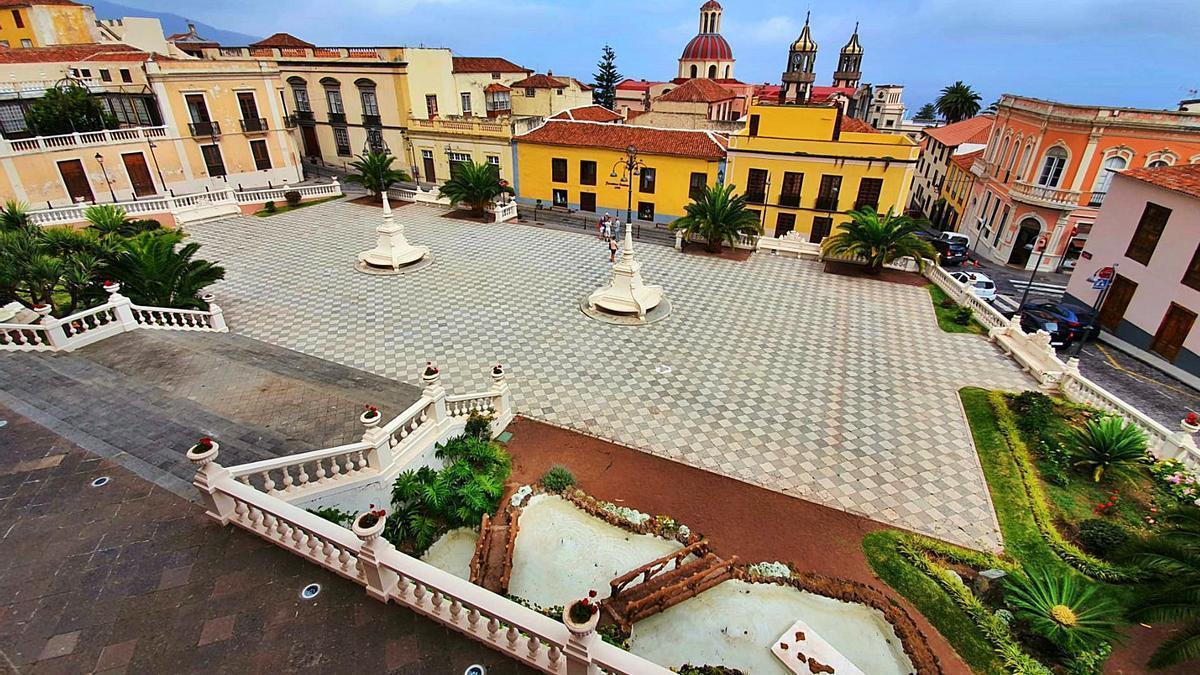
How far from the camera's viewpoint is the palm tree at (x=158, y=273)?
15.1 meters

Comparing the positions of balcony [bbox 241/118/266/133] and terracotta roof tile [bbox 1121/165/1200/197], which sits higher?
balcony [bbox 241/118/266/133]

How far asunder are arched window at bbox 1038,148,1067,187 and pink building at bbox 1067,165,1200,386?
832 centimetres

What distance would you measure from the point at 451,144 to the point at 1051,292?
37.3 meters

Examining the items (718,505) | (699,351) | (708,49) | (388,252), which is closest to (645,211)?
(388,252)

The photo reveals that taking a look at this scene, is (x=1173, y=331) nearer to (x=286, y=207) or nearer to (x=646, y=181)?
(x=646, y=181)

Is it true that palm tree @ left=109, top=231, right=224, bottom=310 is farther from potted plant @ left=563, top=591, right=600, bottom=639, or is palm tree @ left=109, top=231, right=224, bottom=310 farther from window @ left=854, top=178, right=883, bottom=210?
window @ left=854, top=178, right=883, bottom=210

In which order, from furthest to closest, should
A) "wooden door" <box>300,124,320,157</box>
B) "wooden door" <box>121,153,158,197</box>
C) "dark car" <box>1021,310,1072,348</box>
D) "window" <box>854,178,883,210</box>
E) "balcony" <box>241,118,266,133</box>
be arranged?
"wooden door" <box>300,124,320,157</box>, "balcony" <box>241,118,266,133</box>, "wooden door" <box>121,153,158,197</box>, "window" <box>854,178,883,210</box>, "dark car" <box>1021,310,1072,348</box>

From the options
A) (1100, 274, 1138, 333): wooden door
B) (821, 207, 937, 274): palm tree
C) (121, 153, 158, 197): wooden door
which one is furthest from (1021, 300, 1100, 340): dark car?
(121, 153, 158, 197): wooden door

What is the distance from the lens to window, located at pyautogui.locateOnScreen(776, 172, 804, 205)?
29828mm

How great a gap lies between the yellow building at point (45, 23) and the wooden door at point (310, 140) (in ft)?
51.9

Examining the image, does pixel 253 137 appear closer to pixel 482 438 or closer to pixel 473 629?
pixel 482 438

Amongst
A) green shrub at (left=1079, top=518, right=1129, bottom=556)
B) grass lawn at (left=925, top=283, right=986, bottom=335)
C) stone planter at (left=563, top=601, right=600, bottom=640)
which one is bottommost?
Answer: green shrub at (left=1079, top=518, right=1129, bottom=556)

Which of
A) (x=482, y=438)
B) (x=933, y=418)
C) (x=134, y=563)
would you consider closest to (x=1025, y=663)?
(x=933, y=418)

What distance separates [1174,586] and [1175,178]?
66.7ft
